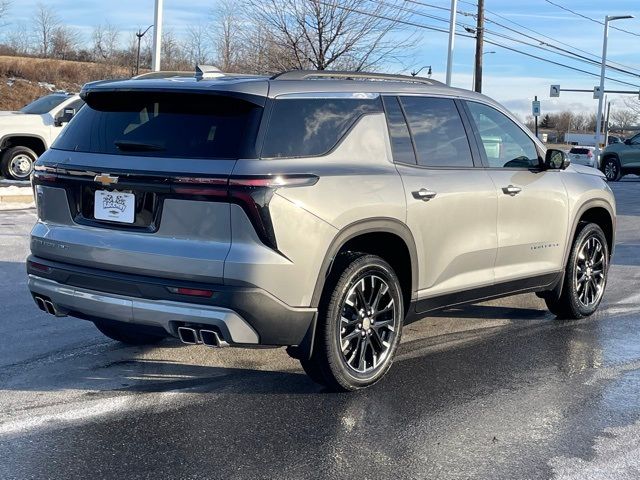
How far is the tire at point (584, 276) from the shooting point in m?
6.65

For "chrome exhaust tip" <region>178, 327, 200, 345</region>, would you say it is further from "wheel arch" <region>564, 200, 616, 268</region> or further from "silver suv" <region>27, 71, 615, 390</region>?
"wheel arch" <region>564, 200, 616, 268</region>

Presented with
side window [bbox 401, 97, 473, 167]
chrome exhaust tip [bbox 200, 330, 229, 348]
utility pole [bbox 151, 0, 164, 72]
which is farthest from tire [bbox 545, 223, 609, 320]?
utility pole [bbox 151, 0, 164, 72]

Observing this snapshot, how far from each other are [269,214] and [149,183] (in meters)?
0.67

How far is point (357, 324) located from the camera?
4789mm

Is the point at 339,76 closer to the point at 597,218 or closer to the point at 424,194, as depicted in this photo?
the point at 424,194

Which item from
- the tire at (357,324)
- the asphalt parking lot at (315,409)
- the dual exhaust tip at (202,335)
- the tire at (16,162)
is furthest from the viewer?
the tire at (16,162)

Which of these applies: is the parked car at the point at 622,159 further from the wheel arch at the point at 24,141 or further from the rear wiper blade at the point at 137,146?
the rear wiper blade at the point at 137,146

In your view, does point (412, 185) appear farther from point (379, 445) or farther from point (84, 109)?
point (84, 109)

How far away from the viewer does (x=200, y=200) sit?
13.6 feet

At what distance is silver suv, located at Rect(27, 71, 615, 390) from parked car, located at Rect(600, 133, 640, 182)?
2349 cm

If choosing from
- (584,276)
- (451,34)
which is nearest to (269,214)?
(584,276)

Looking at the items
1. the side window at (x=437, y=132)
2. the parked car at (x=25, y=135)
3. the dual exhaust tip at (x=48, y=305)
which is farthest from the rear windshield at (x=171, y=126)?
the parked car at (x=25, y=135)

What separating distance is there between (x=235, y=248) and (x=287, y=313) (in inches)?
18.4

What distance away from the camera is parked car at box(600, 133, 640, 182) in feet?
88.9
